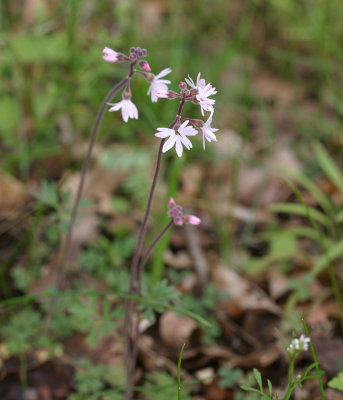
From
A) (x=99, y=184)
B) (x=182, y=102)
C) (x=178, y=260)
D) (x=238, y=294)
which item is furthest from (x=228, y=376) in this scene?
(x=99, y=184)

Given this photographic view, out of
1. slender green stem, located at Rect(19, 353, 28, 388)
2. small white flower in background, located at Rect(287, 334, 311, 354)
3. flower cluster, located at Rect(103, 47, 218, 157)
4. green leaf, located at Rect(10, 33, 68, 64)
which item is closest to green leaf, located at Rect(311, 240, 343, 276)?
small white flower in background, located at Rect(287, 334, 311, 354)

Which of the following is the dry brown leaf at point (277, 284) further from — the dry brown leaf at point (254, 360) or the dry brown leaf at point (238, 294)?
the dry brown leaf at point (254, 360)

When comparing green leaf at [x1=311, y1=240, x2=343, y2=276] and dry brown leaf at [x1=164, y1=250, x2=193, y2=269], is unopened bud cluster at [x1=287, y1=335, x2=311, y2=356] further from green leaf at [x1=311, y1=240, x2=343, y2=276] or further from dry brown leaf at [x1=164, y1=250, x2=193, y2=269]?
dry brown leaf at [x1=164, y1=250, x2=193, y2=269]

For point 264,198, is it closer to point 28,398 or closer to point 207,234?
point 207,234

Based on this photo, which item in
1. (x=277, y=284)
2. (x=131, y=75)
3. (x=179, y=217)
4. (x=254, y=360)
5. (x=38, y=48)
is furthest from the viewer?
(x=38, y=48)

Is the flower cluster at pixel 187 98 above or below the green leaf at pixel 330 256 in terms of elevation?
above

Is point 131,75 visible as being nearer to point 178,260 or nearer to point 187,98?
point 187,98

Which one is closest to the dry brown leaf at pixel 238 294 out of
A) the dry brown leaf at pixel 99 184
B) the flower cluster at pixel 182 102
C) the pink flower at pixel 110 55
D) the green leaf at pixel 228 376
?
the green leaf at pixel 228 376

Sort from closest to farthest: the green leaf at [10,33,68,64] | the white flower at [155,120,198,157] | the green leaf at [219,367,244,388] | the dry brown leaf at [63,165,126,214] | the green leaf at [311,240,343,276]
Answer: the white flower at [155,120,198,157] → the green leaf at [219,367,244,388] → the green leaf at [311,240,343,276] → the dry brown leaf at [63,165,126,214] → the green leaf at [10,33,68,64]
